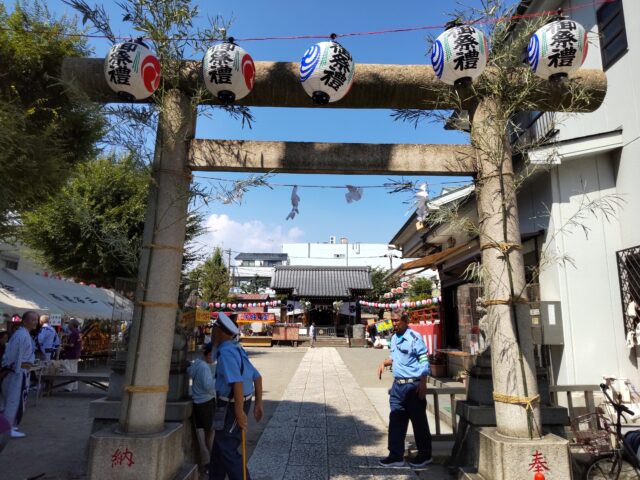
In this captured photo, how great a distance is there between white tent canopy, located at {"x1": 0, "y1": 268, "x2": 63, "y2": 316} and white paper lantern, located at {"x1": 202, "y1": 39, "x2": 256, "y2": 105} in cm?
1092

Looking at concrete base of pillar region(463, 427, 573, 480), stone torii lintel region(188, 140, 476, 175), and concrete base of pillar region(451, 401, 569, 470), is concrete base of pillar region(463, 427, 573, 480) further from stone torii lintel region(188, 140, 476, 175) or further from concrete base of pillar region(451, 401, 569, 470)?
stone torii lintel region(188, 140, 476, 175)

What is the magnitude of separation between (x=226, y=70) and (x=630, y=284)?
654cm

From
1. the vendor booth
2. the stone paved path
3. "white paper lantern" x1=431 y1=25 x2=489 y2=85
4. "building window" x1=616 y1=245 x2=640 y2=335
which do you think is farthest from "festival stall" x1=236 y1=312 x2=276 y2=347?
"white paper lantern" x1=431 y1=25 x2=489 y2=85

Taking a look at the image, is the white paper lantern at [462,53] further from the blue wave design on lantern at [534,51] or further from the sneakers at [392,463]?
the sneakers at [392,463]

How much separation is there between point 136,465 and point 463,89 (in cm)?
493

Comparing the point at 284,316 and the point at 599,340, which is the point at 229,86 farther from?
the point at 284,316

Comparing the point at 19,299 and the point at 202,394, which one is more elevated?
the point at 19,299

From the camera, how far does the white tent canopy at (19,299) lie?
1163 cm

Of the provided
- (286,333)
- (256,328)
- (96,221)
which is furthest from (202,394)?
(286,333)

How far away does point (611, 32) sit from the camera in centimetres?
703

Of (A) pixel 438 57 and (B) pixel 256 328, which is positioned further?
(B) pixel 256 328

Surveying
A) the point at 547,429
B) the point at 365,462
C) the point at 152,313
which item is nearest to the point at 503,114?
the point at 547,429

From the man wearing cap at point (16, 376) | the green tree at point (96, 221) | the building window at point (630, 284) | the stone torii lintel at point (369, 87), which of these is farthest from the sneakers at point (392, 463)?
the green tree at point (96, 221)

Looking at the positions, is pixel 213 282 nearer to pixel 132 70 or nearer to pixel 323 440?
pixel 323 440
